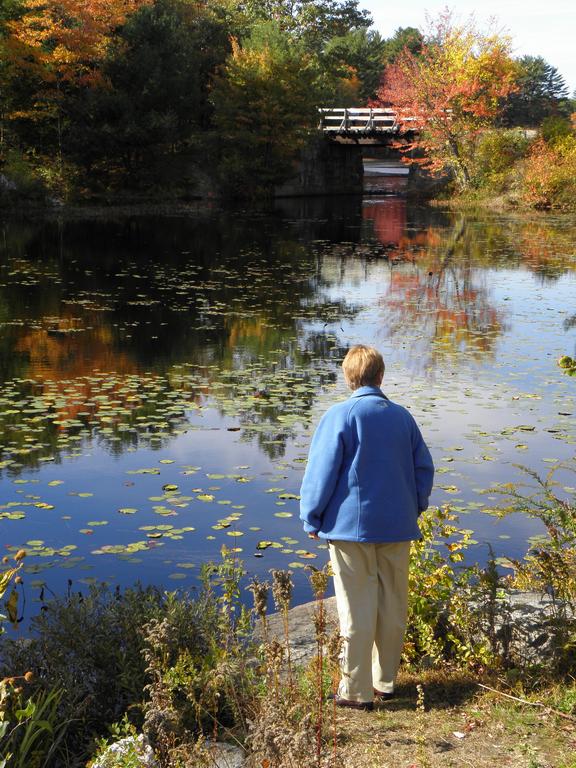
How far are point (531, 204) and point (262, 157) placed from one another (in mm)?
13860

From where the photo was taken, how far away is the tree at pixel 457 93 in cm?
4650

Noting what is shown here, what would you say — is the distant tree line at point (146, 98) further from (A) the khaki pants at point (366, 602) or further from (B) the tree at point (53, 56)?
(A) the khaki pants at point (366, 602)

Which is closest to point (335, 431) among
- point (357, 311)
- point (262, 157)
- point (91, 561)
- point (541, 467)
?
point (91, 561)

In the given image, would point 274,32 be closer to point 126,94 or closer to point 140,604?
point 126,94

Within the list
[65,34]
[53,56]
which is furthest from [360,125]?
[53,56]

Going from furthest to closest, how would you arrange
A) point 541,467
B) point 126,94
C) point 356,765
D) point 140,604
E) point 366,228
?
point 126,94, point 366,228, point 541,467, point 140,604, point 356,765

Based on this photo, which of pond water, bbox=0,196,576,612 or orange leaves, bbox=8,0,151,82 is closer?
pond water, bbox=0,196,576,612

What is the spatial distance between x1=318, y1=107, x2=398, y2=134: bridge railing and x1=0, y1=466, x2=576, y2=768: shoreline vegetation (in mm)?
49944

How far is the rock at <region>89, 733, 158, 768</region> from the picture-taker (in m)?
3.36

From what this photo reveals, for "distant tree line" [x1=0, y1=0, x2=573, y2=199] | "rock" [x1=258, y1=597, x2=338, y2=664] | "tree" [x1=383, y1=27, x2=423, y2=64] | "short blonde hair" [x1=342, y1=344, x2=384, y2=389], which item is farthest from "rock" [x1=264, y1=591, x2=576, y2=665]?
"tree" [x1=383, y1=27, x2=423, y2=64]

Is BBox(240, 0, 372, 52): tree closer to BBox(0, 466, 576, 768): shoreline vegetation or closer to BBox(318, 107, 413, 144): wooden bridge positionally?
BBox(318, 107, 413, 144): wooden bridge

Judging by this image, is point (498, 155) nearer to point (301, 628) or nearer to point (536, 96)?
point (536, 96)

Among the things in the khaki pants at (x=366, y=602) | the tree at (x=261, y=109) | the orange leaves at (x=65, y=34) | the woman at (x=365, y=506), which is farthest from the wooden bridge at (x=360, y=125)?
the khaki pants at (x=366, y=602)

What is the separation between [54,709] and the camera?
12.3ft
